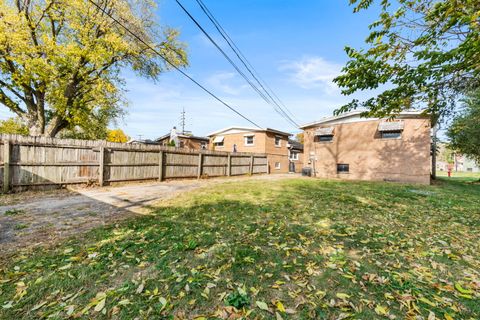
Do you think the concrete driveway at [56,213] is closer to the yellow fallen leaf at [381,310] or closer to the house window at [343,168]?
the yellow fallen leaf at [381,310]

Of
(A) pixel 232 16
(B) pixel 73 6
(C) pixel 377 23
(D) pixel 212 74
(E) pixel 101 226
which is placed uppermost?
(B) pixel 73 6

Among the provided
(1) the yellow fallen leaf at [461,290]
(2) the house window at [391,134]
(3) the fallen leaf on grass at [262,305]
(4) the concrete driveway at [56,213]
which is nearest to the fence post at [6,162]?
(4) the concrete driveway at [56,213]

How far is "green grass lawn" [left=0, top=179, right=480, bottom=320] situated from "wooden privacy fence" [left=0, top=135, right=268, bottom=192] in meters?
5.56

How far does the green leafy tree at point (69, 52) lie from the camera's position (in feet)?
36.2

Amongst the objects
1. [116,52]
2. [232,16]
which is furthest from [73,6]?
[232,16]

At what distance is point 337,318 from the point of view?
1.85 m

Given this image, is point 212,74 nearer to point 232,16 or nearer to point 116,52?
point 232,16

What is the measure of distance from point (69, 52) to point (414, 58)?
588 inches

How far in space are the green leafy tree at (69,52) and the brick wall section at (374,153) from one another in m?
13.5

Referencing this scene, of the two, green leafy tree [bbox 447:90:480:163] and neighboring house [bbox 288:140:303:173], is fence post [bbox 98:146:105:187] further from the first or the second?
neighboring house [bbox 288:140:303:173]

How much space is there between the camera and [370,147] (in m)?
14.3

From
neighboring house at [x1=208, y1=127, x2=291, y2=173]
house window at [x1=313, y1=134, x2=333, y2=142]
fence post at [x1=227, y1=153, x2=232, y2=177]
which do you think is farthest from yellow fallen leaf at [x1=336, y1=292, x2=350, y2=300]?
neighboring house at [x1=208, y1=127, x2=291, y2=173]

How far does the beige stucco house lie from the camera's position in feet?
68.7

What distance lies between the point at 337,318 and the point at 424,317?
805 millimetres
